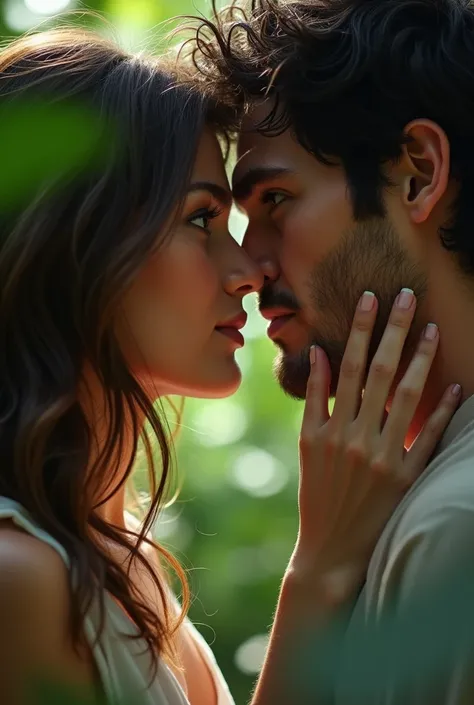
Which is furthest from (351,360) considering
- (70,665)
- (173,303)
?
(70,665)

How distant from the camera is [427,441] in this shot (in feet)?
7.00

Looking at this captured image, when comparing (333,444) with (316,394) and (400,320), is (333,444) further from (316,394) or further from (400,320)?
(400,320)

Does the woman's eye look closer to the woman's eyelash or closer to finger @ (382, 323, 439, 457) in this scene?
the woman's eyelash

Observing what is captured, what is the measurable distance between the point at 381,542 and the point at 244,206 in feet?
3.60

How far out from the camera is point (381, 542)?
196 cm

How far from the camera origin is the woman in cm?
194

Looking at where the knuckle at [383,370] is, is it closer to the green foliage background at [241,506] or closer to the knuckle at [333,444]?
the knuckle at [333,444]

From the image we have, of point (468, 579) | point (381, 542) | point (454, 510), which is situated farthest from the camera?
point (381, 542)

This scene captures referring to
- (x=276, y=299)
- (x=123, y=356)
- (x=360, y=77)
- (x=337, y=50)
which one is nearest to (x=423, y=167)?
(x=360, y=77)

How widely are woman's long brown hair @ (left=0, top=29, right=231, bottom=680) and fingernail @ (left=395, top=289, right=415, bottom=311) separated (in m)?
0.61

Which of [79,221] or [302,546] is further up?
[79,221]

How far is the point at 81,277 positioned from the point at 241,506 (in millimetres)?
4237

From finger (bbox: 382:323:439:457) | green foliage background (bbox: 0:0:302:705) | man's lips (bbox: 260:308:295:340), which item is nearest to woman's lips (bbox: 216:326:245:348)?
man's lips (bbox: 260:308:295:340)

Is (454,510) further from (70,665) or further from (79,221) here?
(79,221)
